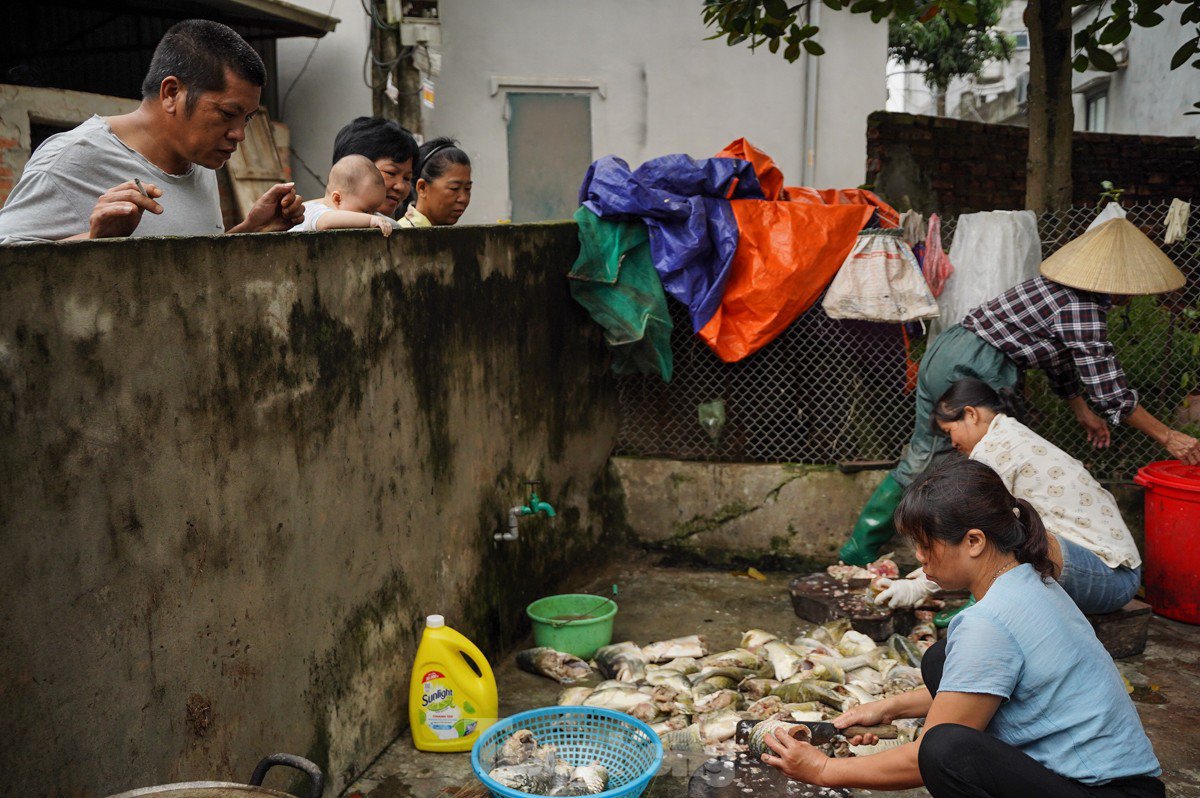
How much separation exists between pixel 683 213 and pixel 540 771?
3341 mm

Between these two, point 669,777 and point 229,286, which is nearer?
point 229,286

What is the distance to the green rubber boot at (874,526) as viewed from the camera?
5379mm

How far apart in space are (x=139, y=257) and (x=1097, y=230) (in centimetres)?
443

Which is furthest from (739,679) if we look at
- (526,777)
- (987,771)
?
(987,771)

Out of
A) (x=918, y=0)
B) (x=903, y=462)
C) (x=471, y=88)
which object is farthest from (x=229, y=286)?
(x=471, y=88)

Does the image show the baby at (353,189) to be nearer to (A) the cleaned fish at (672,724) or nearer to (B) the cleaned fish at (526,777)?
(B) the cleaned fish at (526,777)

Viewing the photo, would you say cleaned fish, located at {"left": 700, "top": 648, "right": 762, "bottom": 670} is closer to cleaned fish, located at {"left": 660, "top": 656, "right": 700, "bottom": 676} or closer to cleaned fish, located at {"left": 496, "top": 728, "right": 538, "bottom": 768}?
cleaned fish, located at {"left": 660, "top": 656, "right": 700, "bottom": 676}

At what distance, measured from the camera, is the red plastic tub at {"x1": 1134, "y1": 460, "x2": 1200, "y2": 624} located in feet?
15.7

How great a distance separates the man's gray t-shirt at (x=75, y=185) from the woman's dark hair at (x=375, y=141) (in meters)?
1.47

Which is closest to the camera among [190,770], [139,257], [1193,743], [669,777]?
[139,257]

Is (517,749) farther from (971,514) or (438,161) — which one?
(438,161)

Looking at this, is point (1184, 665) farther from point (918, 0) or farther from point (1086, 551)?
point (918, 0)

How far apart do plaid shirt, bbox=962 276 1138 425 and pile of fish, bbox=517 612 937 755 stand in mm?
1428

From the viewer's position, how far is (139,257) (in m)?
2.53
